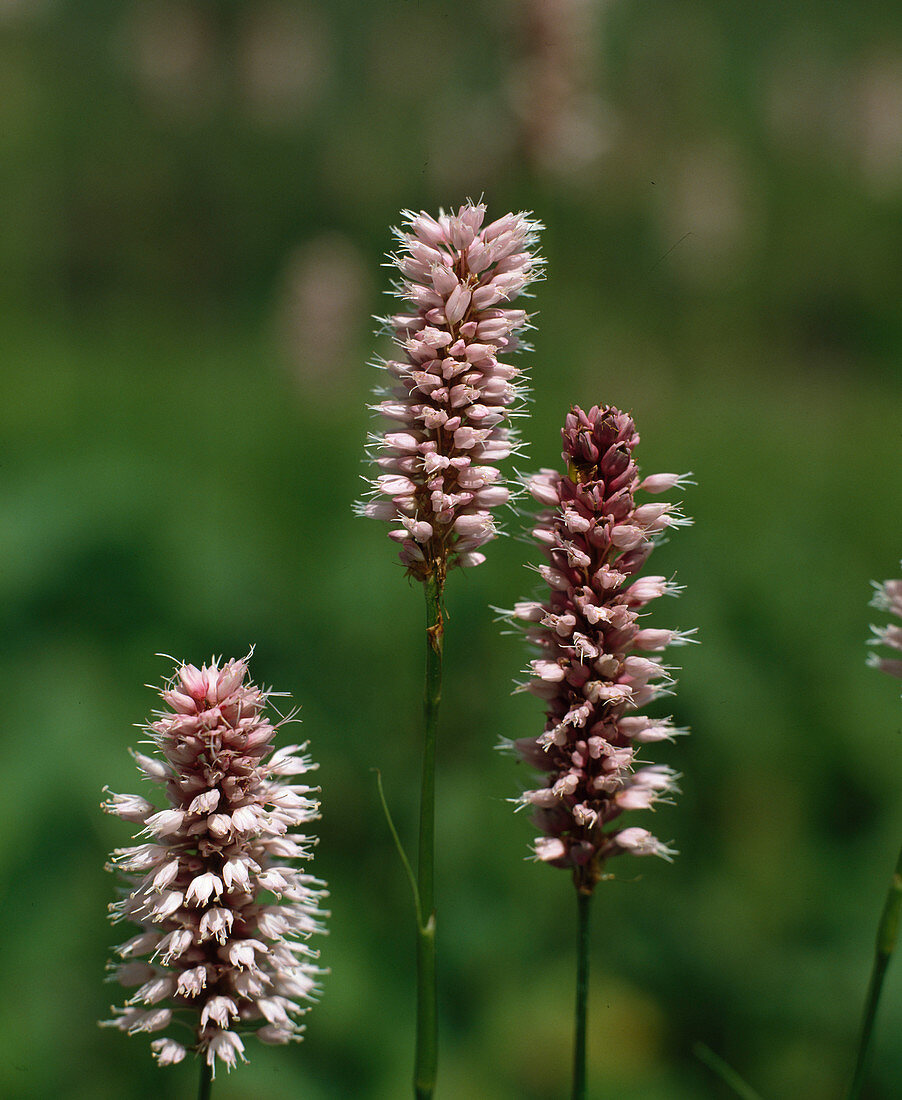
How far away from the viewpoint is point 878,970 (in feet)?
4.83

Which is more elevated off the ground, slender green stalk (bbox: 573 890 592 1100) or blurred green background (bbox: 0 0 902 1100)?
blurred green background (bbox: 0 0 902 1100)

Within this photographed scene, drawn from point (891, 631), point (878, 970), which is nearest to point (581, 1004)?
point (878, 970)

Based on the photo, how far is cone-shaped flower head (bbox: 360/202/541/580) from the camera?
1.60 metres

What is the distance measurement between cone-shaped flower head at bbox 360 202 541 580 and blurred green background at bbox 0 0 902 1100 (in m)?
1.22

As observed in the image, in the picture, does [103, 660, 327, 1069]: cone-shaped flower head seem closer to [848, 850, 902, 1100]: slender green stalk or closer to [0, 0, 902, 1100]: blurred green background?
[848, 850, 902, 1100]: slender green stalk

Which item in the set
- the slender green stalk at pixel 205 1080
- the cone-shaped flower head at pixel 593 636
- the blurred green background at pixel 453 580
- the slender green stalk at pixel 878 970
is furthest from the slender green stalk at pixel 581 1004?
the blurred green background at pixel 453 580

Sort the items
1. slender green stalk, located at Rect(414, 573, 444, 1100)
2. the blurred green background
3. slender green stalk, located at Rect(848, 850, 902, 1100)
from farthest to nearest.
Result: the blurred green background < slender green stalk, located at Rect(414, 573, 444, 1100) < slender green stalk, located at Rect(848, 850, 902, 1100)

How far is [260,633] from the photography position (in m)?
6.52

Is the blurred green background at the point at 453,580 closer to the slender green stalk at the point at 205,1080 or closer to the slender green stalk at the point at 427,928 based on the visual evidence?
the slender green stalk at the point at 427,928

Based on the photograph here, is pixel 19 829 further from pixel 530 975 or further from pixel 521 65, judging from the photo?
pixel 521 65

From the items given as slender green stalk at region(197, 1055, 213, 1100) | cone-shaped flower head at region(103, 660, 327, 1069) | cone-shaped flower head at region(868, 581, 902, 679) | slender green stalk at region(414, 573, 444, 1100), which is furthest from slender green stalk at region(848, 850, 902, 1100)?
slender green stalk at region(197, 1055, 213, 1100)

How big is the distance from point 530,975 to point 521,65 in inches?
158

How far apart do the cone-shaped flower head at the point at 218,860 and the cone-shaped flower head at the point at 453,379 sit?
346mm

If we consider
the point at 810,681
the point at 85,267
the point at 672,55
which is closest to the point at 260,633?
the point at 810,681
